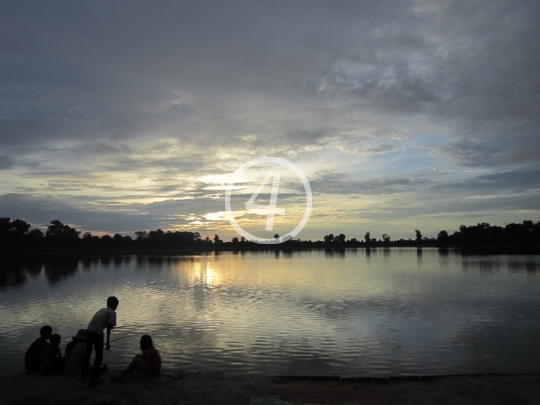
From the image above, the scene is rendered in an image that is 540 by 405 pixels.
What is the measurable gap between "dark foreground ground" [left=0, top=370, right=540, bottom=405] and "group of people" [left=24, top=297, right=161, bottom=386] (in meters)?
0.22

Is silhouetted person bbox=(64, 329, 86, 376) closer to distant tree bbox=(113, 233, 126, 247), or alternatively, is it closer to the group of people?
the group of people

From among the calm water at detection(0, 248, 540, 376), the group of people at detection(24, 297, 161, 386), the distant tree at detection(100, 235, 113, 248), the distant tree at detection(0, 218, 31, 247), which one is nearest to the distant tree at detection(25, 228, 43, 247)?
the distant tree at detection(0, 218, 31, 247)

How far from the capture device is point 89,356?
9.50 metres

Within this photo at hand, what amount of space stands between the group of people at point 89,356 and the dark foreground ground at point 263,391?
0.22m

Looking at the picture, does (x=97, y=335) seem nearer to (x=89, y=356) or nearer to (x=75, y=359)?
(x=89, y=356)

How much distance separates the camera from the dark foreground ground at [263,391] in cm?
842

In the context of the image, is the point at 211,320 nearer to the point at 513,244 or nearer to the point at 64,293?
the point at 64,293

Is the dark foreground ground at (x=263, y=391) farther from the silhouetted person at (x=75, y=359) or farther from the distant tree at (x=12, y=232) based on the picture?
the distant tree at (x=12, y=232)

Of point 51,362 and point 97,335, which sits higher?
point 97,335

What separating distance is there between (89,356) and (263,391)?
409cm

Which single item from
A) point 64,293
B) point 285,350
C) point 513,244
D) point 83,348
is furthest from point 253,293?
point 513,244

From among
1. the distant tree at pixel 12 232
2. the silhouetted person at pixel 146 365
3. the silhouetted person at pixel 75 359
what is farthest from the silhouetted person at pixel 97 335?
the distant tree at pixel 12 232

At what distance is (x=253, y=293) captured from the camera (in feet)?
94.2

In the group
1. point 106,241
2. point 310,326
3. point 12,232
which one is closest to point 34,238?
point 12,232
